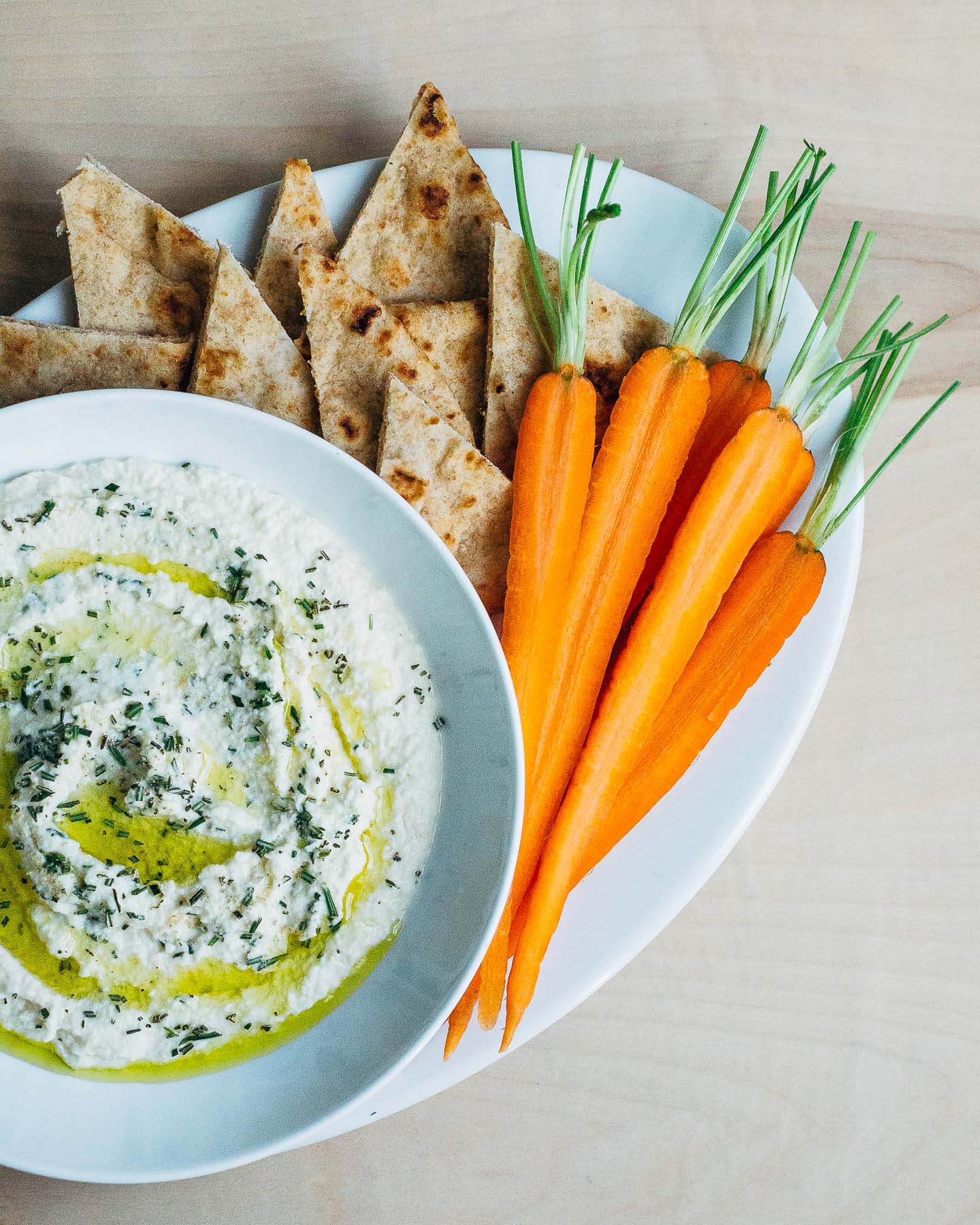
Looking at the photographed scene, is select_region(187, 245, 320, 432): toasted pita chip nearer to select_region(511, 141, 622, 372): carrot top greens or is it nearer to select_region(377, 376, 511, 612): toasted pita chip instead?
select_region(377, 376, 511, 612): toasted pita chip

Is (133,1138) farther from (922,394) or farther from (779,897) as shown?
(922,394)

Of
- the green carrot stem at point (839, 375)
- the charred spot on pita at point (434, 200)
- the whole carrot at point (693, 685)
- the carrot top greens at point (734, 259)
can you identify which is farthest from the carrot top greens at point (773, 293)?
the charred spot on pita at point (434, 200)

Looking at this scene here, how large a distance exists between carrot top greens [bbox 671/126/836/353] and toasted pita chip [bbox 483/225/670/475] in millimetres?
93

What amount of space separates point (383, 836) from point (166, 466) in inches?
35.7

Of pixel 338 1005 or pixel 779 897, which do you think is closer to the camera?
pixel 338 1005

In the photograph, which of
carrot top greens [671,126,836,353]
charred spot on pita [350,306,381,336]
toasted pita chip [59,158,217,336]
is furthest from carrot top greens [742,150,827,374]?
toasted pita chip [59,158,217,336]

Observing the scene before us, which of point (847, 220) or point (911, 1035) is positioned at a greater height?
point (847, 220)

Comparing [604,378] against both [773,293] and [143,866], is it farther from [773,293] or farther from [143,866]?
[143,866]

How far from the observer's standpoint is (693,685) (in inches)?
95.3

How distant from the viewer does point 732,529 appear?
2.37 meters

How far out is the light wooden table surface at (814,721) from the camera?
271cm

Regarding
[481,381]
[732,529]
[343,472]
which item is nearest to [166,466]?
[343,472]

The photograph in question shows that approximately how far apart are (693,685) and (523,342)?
2.94 ft

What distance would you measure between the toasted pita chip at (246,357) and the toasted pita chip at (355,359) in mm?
60
